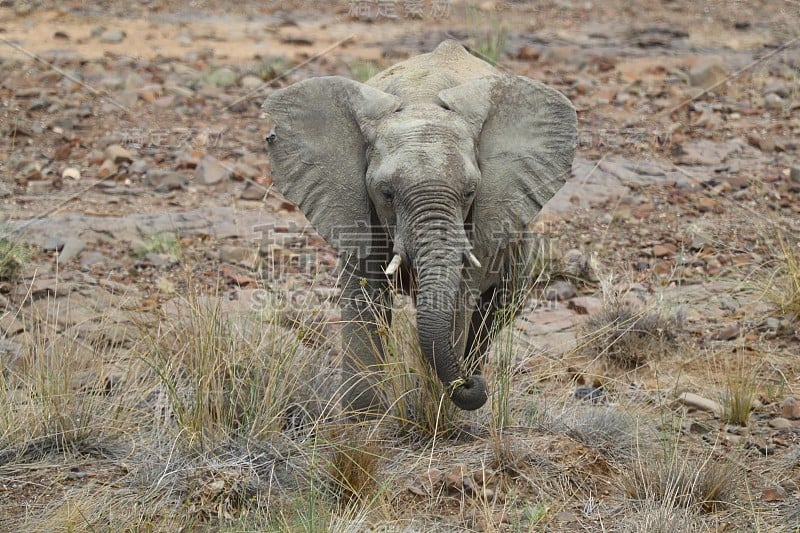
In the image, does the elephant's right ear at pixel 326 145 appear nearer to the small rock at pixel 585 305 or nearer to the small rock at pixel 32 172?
the small rock at pixel 585 305

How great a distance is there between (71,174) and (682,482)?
23.6 ft

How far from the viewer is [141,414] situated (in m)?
6.44

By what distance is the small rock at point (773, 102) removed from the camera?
12719mm

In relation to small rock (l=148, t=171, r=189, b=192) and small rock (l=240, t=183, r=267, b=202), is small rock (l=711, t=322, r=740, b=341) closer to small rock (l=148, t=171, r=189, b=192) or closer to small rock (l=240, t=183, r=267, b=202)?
small rock (l=240, t=183, r=267, b=202)

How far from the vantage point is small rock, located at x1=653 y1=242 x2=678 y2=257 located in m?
9.54

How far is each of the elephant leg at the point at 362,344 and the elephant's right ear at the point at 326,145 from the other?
1.12 ft

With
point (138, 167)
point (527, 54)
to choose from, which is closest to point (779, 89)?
point (527, 54)

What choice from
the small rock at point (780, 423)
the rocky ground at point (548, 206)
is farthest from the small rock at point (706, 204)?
the small rock at point (780, 423)

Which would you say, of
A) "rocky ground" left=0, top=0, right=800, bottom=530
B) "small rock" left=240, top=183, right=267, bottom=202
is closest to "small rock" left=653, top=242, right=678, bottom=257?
"rocky ground" left=0, top=0, right=800, bottom=530

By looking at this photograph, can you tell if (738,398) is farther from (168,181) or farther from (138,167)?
(138,167)

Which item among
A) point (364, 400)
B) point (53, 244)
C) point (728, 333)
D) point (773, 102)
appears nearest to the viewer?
point (364, 400)

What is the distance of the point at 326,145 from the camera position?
6328mm

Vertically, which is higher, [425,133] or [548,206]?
[425,133]

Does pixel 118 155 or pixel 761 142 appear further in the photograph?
pixel 761 142
